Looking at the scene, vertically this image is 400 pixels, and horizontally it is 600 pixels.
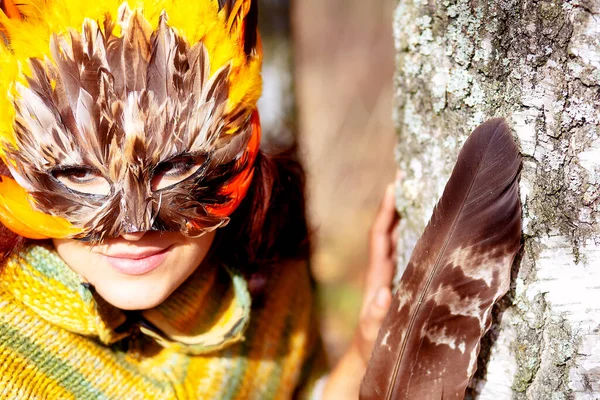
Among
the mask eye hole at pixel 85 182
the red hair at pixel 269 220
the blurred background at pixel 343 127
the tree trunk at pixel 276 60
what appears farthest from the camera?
the blurred background at pixel 343 127

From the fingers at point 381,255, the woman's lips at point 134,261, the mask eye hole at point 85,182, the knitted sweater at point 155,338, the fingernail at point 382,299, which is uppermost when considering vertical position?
the fingers at point 381,255

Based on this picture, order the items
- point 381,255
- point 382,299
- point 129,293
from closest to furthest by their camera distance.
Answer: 1. point 129,293
2. point 382,299
3. point 381,255

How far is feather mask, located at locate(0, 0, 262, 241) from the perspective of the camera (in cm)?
112

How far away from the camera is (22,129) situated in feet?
3.71

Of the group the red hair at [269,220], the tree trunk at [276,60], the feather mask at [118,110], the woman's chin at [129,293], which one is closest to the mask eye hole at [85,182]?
the feather mask at [118,110]

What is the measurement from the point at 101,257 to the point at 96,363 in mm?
313

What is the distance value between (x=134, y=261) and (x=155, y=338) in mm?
345

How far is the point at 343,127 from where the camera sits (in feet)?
13.0

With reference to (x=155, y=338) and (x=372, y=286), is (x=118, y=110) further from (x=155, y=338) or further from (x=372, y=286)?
(x=372, y=286)

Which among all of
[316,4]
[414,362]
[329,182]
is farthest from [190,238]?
[316,4]

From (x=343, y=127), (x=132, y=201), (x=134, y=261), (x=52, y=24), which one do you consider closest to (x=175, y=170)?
(x=132, y=201)

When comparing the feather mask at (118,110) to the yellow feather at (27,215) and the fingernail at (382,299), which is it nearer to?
the yellow feather at (27,215)

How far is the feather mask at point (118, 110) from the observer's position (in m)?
1.12

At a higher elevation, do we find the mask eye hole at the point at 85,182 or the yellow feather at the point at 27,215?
the mask eye hole at the point at 85,182
